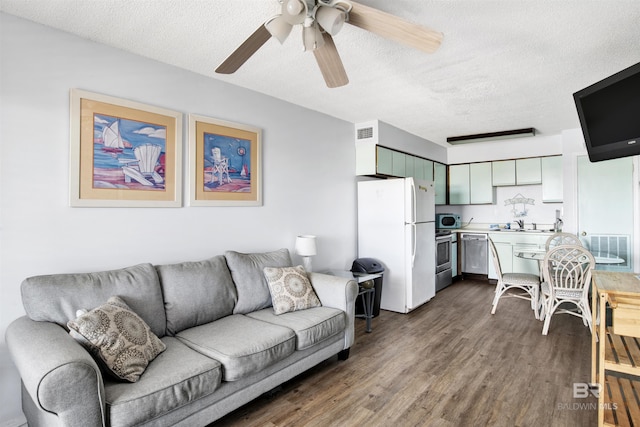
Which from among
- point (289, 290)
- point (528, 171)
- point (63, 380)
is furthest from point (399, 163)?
point (63, 380)

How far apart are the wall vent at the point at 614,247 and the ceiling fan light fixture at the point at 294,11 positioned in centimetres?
490

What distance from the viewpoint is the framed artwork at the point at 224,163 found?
9.40 ft

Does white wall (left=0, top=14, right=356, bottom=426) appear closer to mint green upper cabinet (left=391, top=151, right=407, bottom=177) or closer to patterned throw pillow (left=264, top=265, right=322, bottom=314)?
patterned throw pillow (left=264, top=265, right=322, bottom=314)

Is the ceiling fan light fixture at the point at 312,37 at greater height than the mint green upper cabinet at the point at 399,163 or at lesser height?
greater

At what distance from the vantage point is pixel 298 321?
2.52 metres

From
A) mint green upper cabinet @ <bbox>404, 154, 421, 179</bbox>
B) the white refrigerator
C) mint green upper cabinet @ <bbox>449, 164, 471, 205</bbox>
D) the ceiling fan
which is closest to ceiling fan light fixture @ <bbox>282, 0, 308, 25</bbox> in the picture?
the ceiling fan

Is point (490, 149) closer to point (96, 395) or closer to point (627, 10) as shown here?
point (627, 10)

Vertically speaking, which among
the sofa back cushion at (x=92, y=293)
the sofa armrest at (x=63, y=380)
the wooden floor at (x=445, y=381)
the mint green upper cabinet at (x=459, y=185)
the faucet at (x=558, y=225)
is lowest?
the wooden floor at (x=445, y=381)

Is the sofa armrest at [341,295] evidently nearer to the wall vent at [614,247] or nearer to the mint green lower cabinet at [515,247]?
the mint green lower cabinet at [515,247]

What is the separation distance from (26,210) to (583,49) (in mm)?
3848

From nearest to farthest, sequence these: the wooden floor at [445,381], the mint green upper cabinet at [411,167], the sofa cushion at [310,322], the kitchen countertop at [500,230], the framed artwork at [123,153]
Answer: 1. the wooden floor at [445,381]
2. the framed artwork at [123,153]
3. the sofa cushion at [310,322]
4. the mint green upper cabinet at [411,167]
5. the kitchen countertop at [500,230]

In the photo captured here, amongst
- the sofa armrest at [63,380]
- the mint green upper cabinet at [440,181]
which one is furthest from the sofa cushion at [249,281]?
the mint green upper cabinet at [440,181]

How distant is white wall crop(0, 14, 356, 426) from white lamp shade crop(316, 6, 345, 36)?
63.0 inches

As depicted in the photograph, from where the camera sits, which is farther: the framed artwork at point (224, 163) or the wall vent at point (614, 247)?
the wall vent at point (614, 247)
